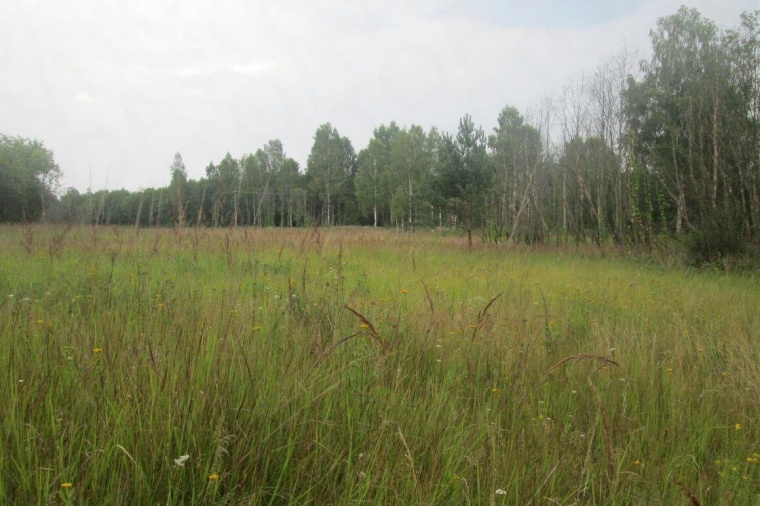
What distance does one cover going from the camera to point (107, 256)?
6.91 m

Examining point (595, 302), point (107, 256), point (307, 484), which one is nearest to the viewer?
point (307, 484)

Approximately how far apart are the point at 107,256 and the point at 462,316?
5666 millimetres

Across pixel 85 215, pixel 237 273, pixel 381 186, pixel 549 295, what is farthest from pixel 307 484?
pixel 381 186

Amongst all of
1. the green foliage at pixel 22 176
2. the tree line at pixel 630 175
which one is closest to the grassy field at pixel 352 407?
A: the tree line at pixel 630 175

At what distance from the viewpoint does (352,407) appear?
208cm

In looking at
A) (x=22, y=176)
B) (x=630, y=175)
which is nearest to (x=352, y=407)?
(x=630, y=175)

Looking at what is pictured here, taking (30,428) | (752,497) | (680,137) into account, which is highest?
(680,137)

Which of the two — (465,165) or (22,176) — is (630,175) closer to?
(465,165)

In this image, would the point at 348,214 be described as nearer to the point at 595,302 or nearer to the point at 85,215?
the point at 85,215

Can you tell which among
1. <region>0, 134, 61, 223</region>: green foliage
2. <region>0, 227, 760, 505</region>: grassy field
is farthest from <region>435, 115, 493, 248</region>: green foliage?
<region>0, 134, 61, 223</region>: green foliage

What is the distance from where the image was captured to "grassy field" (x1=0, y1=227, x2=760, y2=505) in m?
1.51

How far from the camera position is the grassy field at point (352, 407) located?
1.51m

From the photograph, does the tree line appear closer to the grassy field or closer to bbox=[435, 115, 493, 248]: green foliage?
bbox=[435, 115, 493, 248]: green foliage

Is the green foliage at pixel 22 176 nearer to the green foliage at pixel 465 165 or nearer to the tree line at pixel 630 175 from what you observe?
the tree line at pixel 630 175
